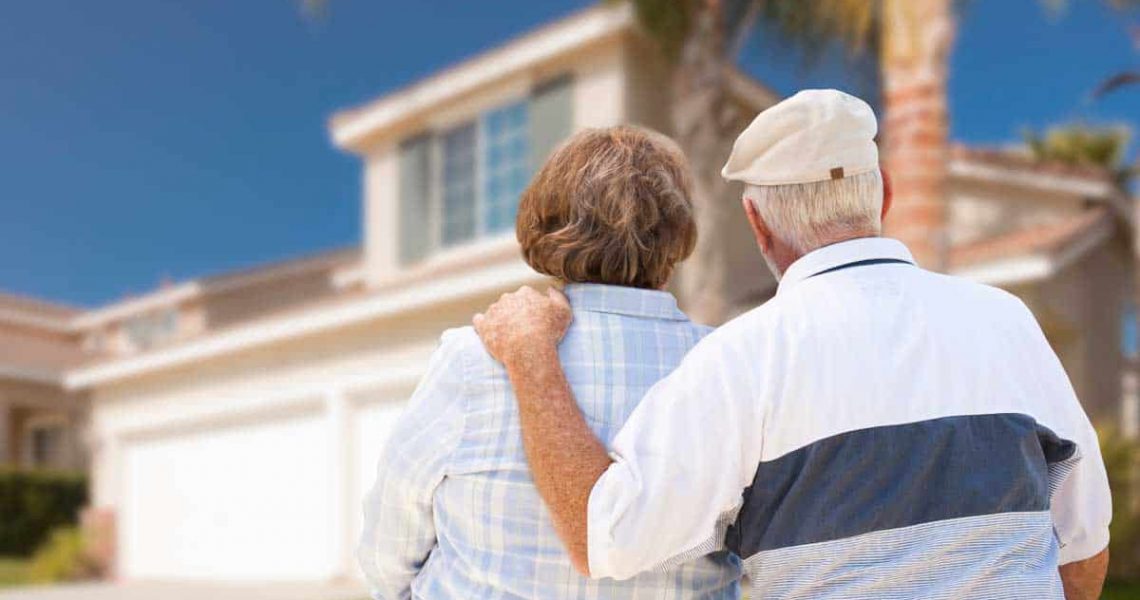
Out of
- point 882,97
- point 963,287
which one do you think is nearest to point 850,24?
point 882,97

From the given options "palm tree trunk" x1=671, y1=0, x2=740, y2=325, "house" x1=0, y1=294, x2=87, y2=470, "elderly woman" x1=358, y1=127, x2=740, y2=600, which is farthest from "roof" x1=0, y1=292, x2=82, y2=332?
"elderly woman" x1=358, y1=127, x2=740, y2=600

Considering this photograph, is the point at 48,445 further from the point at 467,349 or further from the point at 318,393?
the point at 467,349

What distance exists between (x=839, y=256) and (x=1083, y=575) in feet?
2.52

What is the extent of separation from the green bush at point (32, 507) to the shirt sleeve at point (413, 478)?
20.9m

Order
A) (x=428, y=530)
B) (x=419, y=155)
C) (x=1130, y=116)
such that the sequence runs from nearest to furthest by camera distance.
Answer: (x=428, y=530) → (x=419, y=155) → (x=1130, y=116)

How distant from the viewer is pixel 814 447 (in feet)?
5.54

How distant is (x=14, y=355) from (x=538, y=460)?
82.5ft

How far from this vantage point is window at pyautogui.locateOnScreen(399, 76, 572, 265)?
12305 mm

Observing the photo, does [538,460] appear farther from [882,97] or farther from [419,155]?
[419,155]

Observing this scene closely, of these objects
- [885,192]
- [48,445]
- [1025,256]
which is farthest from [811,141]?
[48,445]

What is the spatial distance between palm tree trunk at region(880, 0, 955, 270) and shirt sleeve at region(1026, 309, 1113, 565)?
239 inches

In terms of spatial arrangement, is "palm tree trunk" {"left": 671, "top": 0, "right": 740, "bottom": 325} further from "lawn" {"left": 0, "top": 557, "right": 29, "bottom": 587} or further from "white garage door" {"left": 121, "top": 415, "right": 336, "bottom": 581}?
"lawn" {"left": 0, "top": 557, "right": 29, "bottom": 587}

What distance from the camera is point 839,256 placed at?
1.85 meters

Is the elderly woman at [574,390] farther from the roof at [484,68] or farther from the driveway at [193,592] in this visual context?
the roof at [484,68]
